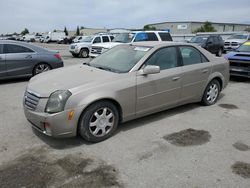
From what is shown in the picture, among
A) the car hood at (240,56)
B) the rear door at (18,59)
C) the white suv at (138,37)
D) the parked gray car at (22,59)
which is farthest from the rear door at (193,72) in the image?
the white suv at (138,37)

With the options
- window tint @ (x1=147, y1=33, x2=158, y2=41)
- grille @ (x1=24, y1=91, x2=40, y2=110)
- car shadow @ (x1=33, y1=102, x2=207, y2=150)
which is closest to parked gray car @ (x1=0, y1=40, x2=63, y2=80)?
car shadow @ (x1=33, y1=102, x2=207, y2=150)

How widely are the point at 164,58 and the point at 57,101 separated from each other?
232 cm

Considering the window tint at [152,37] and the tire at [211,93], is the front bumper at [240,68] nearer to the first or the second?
the tire at [211,93]

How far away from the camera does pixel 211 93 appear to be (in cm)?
578

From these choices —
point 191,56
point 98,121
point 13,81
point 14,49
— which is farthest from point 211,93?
point 13,81

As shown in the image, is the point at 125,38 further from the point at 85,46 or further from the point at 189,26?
the point at 189,26

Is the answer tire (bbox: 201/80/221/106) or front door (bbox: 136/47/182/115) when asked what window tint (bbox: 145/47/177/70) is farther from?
tire (bbox: 201/80/221/106)

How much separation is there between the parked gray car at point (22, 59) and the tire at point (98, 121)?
5662 millimetres

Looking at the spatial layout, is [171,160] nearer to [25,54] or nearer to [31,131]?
[31,131]

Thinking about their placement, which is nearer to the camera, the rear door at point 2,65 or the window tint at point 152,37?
the rear door at point 2,65

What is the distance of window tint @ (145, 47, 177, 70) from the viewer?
452 cm

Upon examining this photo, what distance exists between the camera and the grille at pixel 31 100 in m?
3.66

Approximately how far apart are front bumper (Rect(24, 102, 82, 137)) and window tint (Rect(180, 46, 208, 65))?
2.67 metres

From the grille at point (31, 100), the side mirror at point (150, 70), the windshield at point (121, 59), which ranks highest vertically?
the windshield at point (121, 59)
